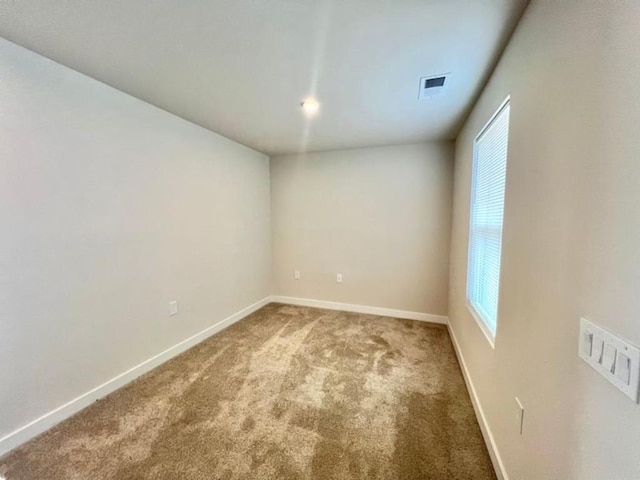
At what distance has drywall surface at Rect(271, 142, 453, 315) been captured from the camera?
341 centimetres

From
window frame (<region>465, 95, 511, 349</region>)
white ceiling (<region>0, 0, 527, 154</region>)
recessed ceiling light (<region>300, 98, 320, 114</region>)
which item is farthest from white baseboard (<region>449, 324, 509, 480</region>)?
recessed ceiling light (<region>300, 98, 320, 114</region>)

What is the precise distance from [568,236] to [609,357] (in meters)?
0.38

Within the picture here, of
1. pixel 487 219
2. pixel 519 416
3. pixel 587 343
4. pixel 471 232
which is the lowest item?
pixel 519 416

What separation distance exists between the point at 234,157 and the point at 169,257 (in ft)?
4.88

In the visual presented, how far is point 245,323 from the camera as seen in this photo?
3402 mm

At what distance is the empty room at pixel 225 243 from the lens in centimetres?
80

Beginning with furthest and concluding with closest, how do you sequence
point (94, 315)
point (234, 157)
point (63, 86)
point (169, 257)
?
point (234, 157) → point (169, 257) → point (94, 315) → point (63, 86)

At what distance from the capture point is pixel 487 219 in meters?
1.95

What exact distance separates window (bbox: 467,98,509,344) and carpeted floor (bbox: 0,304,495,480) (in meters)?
0.70

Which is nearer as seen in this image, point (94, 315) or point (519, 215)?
point (519, 215)

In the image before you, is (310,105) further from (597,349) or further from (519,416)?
(519,416)

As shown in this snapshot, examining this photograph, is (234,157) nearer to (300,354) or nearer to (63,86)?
(63,86)

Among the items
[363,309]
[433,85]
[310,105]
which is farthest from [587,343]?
[363,309]

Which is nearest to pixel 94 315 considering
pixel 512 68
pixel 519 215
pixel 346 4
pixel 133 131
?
pixel 133 131
